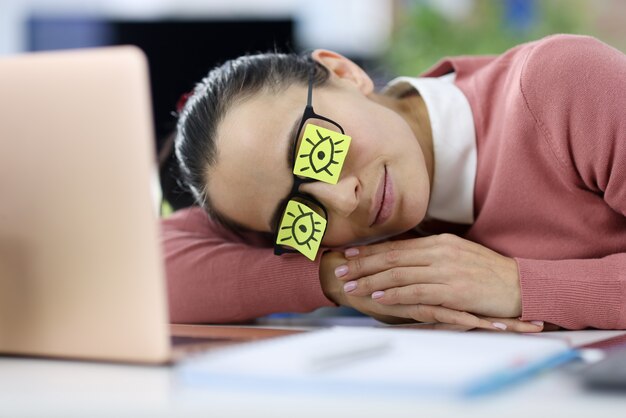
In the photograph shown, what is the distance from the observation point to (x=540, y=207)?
132 centimetres

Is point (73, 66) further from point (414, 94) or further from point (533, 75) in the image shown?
point (414, 94)

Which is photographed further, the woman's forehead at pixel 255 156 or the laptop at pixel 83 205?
the woman's forehead at pixel 255 156

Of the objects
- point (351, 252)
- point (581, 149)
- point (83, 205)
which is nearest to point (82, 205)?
point (83, 205)

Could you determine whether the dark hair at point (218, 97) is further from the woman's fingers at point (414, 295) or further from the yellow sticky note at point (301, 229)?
the woman's fingers at point (414, 295)

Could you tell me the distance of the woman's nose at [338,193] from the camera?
1229 mm

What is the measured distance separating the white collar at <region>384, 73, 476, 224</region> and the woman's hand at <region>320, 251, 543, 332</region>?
0.74ft

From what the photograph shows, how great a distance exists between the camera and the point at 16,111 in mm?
774

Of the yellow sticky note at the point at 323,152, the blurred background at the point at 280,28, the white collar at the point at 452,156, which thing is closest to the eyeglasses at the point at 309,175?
the yellow sticky note at the point at 323,152

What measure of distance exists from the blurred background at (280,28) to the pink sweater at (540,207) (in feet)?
0.91

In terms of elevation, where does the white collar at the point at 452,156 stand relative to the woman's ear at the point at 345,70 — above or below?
below

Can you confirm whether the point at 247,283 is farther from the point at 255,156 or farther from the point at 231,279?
→ the point at 255,156

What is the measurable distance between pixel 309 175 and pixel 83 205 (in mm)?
514

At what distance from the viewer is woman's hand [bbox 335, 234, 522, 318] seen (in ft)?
3.84

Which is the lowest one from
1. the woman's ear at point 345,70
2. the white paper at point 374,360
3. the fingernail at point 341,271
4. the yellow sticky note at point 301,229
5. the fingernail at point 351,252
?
the fingernail at point 341,271
